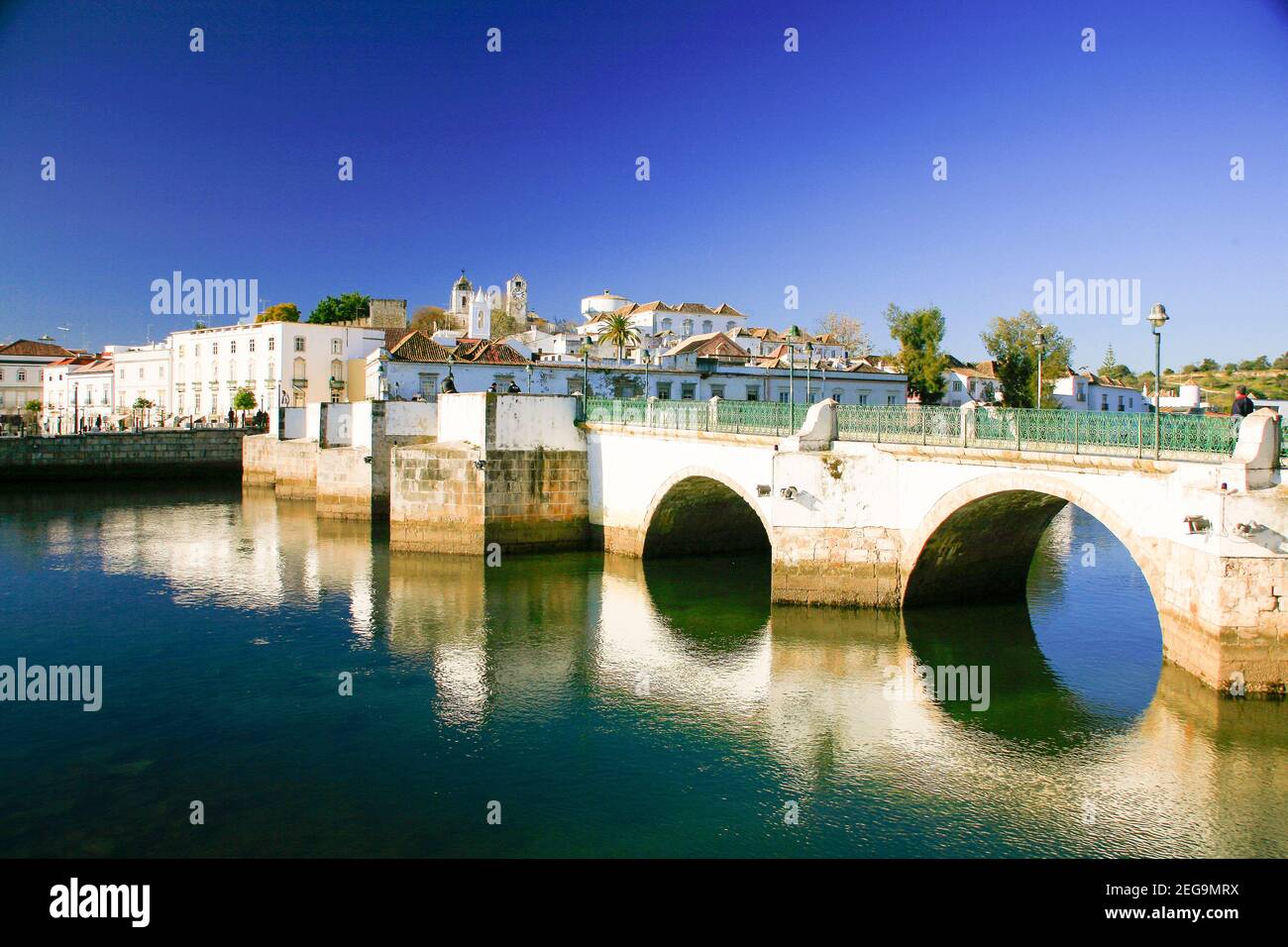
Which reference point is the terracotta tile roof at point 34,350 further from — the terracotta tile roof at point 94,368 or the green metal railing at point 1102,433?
the green metal railing at point 1102,433

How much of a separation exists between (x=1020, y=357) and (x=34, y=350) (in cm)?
7845

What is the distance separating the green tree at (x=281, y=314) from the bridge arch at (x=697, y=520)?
181 ft

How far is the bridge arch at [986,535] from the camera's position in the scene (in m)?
15.9

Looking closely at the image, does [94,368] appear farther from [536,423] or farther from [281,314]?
[536,423]

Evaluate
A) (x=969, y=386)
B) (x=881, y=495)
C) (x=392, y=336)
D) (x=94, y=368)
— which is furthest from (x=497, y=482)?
(x=94, y=368)

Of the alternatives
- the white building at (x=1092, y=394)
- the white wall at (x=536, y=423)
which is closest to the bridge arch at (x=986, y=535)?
the white wall at (x=536, y=423)

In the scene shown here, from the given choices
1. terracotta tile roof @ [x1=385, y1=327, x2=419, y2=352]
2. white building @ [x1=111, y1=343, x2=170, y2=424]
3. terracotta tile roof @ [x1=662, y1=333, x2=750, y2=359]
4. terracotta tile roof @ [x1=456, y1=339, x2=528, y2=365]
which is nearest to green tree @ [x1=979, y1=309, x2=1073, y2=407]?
terracotta tile roof @ [x1=662, y1=333, x2=750, y2=359]
